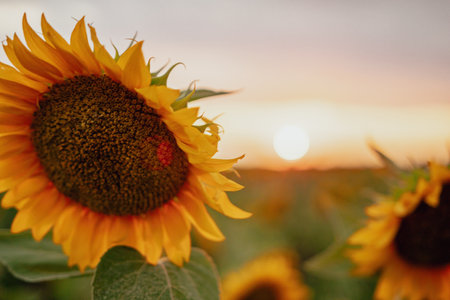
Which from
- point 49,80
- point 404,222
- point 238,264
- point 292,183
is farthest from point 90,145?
point 292,183

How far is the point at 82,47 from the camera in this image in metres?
1.44

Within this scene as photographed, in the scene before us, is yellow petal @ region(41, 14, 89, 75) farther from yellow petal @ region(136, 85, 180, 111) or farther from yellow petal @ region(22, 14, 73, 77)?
yellow petal @ region(136, 85, 180, 111)

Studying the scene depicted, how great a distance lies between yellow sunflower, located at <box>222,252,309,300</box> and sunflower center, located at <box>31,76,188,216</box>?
2.71 m

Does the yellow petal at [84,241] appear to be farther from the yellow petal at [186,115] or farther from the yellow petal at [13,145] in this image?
the yellow petal at [186,115]

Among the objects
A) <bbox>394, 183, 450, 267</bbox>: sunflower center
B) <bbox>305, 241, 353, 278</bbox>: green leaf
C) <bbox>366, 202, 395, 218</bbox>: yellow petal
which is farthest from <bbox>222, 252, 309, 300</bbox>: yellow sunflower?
<bbox>366, 202, 395, 218</bbox>: yellow petal

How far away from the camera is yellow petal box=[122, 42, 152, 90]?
136 cm

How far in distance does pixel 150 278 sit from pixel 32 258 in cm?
66

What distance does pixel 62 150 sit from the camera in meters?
1.69

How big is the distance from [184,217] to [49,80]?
0.84 metres

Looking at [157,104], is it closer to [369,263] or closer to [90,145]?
[90,145]

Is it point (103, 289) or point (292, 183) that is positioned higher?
point (103, 289)

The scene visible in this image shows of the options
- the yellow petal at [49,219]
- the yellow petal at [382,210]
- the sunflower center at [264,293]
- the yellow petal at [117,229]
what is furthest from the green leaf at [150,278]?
the sunflower center at [264,293]

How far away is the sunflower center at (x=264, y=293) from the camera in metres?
4.25

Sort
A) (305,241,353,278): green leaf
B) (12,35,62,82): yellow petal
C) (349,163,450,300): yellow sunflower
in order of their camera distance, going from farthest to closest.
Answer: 1. (305,241,353,278): green leaf
2. (349,163,450,300): yellow sunflower
3. (12,35,62,82): yellow petal
